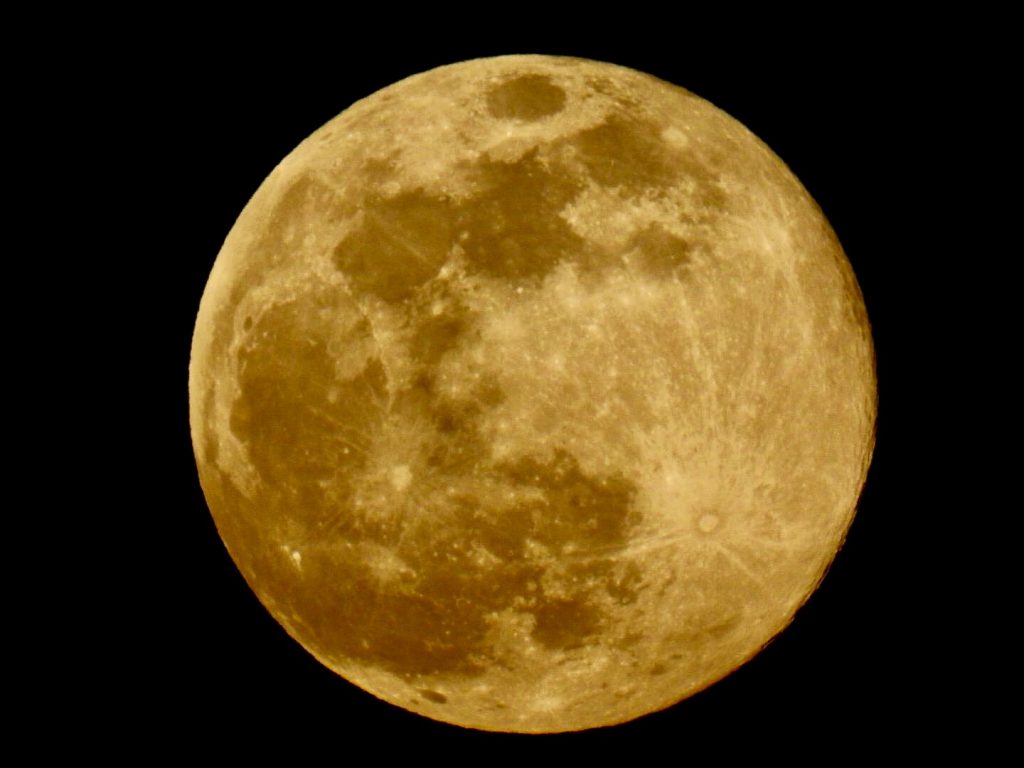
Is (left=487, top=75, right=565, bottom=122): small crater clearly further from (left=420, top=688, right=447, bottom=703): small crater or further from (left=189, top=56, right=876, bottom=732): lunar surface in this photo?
(left=420, top=688, right=447, bottom=703): small crater

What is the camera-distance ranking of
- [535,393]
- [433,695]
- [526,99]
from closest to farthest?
[535,393], [526,99], [433,695]

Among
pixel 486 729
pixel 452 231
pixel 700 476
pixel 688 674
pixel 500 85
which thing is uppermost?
pixel 500 85

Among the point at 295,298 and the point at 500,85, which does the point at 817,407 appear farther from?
the point at 295,298

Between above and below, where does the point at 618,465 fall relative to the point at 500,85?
below

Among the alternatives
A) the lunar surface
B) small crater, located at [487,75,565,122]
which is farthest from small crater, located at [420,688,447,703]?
small crater, located at [487,75,565,122]

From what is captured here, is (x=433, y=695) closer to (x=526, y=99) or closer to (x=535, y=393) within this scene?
(x=535, y=393)

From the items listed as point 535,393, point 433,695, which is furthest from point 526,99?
point 433,695

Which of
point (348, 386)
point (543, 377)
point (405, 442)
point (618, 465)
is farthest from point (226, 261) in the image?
point (618, 465)

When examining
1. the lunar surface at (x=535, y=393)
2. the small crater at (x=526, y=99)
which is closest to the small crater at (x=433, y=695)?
the lunar surface at (x=535, y=393)
